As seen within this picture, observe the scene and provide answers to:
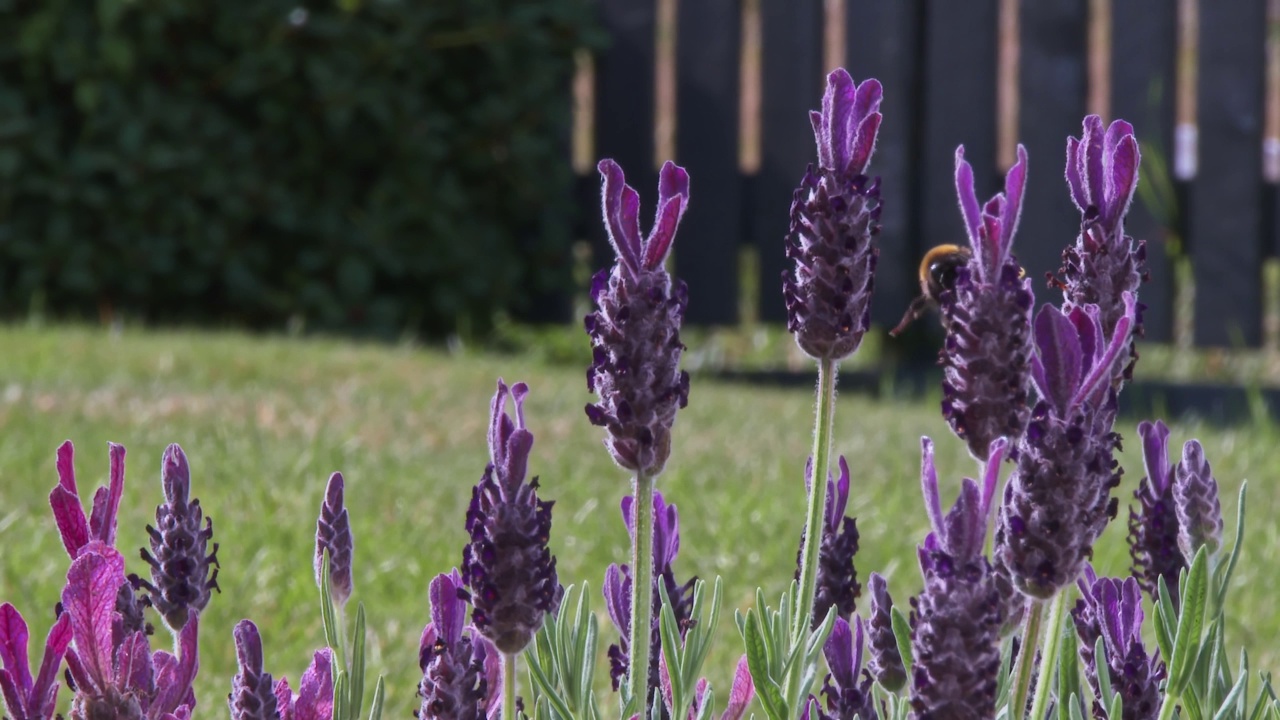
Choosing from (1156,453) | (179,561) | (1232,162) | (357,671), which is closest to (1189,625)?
(1156,453)

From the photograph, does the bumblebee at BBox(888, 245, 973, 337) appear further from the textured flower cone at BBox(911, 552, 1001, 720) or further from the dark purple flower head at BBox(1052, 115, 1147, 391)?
the textured flower cone at BBox(911, 552, 1001, 720)

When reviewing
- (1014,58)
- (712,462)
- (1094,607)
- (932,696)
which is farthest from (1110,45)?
(932,696)

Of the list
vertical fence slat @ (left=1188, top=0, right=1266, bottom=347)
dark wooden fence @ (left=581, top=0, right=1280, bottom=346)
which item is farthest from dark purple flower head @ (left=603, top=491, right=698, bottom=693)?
vertical fence slat @ (left=1188, top=0, right=1266, bottom=347)

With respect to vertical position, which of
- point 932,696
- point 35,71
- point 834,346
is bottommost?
point 932,696

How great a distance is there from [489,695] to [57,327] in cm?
491

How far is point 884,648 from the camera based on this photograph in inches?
47.8

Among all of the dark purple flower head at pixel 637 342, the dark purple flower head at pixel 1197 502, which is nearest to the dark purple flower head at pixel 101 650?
the dark purple flower head at pixel 637 342

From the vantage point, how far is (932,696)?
87cm

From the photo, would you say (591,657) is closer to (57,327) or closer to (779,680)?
(779,680)

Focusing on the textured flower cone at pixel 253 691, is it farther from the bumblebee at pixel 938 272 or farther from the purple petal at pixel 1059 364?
the bumblebee at pixel 938 272

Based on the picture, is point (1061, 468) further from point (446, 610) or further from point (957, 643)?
point (446, 610)

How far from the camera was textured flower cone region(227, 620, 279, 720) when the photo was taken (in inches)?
39.0

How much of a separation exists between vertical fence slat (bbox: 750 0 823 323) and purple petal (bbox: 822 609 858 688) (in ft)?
17.3

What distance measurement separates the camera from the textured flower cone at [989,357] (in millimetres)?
920
